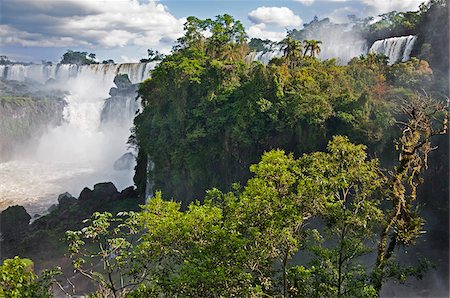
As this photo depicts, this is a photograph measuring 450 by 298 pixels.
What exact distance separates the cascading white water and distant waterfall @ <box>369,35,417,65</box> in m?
21.0

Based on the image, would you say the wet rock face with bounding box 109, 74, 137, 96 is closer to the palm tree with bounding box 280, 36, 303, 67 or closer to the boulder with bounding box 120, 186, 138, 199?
the boulder with bounding box 120, 186, 138, 199

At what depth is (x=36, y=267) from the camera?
19859 millimetres

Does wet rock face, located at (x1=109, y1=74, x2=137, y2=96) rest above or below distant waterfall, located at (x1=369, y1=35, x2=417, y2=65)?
below

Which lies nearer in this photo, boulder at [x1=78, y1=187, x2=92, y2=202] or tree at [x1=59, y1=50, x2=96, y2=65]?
boulder at [x1=78, y1=187, x2=92, y2=202]

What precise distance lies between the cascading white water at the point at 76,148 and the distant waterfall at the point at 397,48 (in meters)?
21.0

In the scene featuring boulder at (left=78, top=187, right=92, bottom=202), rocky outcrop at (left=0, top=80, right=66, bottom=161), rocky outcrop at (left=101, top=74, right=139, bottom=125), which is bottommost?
boulder at (left=78, top=187, right=92, bottom=202)

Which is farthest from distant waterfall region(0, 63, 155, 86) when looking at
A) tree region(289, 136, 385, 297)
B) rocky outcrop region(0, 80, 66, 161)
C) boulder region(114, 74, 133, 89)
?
tree region(289, 136, 385, 297)

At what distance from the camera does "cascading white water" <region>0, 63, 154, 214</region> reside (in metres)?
31.7

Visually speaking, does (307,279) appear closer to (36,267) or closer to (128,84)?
(36,267)

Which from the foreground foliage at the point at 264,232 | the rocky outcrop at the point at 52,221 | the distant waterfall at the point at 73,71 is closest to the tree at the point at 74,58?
the distant waterfall at the point at 73,71

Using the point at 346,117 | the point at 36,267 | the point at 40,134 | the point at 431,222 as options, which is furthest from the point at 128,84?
the point at 431,222

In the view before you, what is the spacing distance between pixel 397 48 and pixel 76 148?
31099mm

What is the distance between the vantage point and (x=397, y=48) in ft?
79.4

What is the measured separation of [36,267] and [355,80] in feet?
57.4
